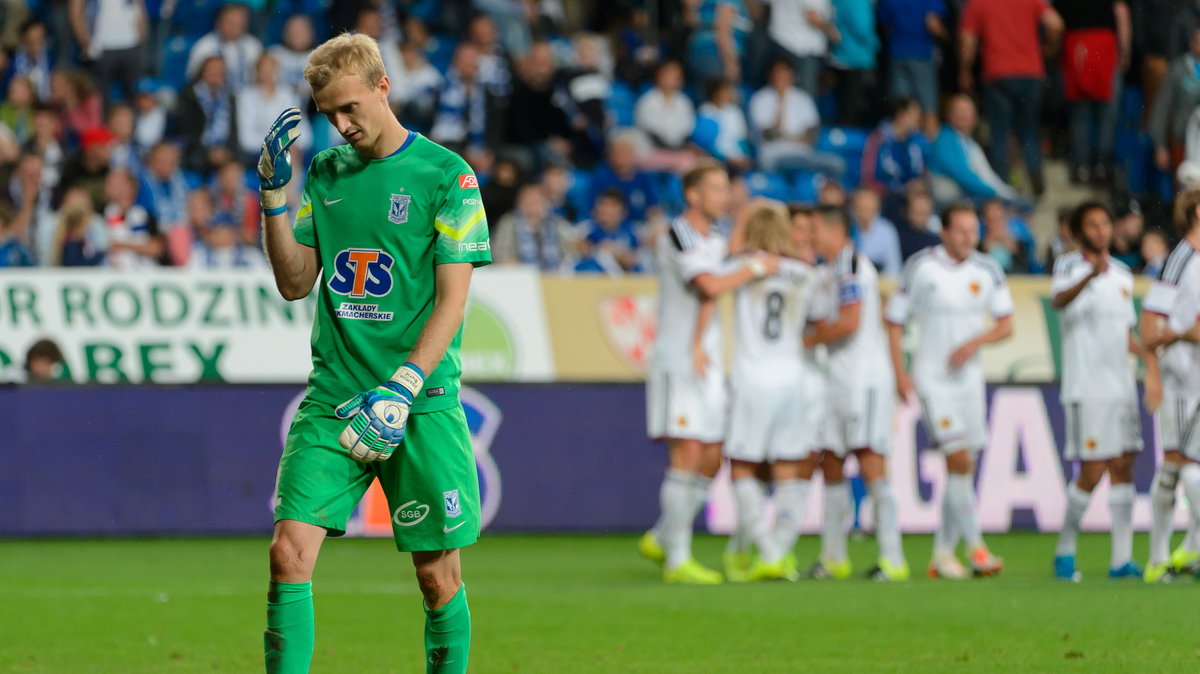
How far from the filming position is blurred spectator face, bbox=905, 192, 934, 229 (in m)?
17.9

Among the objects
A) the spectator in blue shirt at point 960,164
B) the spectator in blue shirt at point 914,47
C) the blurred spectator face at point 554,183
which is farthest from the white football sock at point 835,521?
the spectator in blue shirt at point 914,47

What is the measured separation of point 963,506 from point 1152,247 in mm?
6940

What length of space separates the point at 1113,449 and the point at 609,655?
4639 millimetres

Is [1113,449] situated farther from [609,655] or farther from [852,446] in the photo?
[609,655]

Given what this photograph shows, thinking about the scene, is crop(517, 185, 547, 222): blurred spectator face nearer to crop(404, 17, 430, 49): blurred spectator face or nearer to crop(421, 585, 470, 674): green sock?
crop(404, 17, 430, 49): blurred spectator face

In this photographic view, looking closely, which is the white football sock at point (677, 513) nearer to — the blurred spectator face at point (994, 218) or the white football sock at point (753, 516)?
the white football sock at point (753, 516)

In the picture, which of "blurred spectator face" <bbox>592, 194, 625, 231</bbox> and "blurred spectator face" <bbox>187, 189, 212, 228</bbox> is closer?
"blurred spectator face" <bbox>187, 189, 212, 228</bbox>

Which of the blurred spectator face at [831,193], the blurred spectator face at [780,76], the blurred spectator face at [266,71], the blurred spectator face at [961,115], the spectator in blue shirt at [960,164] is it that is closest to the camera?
the blurred spectator face at [831,193]

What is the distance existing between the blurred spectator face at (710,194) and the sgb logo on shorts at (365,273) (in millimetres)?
5736

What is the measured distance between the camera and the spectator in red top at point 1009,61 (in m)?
20.2

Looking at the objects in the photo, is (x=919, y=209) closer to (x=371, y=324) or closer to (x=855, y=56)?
(x=855, y=56)

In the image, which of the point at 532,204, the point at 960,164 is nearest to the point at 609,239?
the point at 532,204

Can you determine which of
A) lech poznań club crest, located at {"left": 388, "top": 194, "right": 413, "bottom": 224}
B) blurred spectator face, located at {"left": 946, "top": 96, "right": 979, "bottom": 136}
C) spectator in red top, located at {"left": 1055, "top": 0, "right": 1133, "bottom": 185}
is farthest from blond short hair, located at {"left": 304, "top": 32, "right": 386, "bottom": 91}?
spectator in red top, located at {"left": 1055, "top": 0, "right": 1133, "bottom": 185}

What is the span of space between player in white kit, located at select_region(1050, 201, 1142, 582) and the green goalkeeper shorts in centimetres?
662
